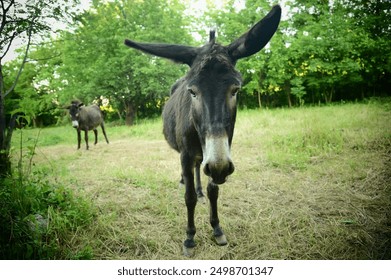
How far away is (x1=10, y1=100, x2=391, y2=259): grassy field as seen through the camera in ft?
8.08

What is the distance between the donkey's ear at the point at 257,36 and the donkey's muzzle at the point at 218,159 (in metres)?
0.92

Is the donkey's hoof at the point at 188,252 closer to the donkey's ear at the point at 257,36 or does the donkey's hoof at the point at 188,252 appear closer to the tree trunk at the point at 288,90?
the donkey's ear at the point at 257,36

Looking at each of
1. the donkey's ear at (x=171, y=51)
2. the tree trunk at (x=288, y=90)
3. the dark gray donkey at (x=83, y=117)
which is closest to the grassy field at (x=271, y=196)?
the donkey's ear at (x=171, y=51)

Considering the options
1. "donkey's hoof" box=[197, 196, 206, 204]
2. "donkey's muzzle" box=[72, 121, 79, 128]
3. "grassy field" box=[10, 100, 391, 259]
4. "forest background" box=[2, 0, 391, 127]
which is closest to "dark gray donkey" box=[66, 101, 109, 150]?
"donkey's muzzle" box=[72, 121, 79, 128]

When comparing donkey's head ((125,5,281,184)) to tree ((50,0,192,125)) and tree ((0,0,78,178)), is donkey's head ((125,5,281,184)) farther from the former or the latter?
tree ((50,0,192,125))

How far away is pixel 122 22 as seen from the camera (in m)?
8.01

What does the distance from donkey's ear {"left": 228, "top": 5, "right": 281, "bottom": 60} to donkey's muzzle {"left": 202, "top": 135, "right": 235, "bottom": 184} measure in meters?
0.92

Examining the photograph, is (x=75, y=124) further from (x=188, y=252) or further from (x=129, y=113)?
(x=188, y=252)

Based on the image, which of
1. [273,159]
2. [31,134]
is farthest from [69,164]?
[273,159]

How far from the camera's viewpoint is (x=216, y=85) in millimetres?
1781

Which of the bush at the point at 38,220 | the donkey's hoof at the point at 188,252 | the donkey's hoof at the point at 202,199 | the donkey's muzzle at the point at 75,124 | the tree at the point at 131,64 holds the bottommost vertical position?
the donkey's hoof at the point at 188,252

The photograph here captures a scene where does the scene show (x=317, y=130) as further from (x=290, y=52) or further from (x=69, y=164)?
(x=69, y=164)

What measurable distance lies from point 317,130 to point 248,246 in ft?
15.0

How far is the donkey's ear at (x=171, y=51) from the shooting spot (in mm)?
2078
